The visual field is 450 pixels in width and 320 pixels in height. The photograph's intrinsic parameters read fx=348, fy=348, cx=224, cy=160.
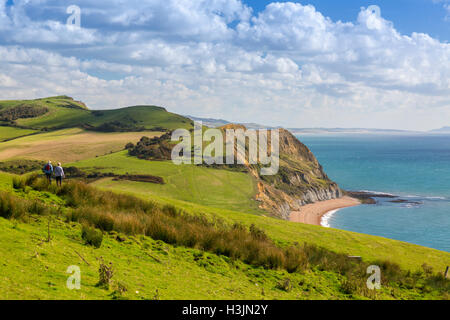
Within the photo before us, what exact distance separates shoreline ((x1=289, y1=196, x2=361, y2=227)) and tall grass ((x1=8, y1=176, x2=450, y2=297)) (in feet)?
187

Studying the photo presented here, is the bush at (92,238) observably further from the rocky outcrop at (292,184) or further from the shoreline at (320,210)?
the shoreline at (320,210)

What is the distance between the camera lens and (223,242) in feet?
49.6

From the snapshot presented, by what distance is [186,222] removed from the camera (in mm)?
17766

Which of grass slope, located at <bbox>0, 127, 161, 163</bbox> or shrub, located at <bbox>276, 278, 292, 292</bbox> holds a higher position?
grass slope, located at <bbox>0, 127, 161, 163</bbox>

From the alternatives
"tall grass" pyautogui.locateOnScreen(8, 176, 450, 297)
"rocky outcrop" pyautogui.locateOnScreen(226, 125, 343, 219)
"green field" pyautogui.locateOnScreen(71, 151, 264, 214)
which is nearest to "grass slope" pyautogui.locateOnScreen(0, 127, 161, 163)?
"green field" pyautogui.locateOnScreen(71, 151, 264, 214)

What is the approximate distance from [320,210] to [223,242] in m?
81.4

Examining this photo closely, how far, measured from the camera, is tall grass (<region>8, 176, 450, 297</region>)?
47.3ft

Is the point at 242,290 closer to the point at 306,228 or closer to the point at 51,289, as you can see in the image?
the point at 51,289

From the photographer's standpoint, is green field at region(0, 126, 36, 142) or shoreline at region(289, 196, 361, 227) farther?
green field at region(0, 126, 36, 142)

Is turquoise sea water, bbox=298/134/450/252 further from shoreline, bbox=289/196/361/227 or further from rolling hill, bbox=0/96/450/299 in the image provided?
rolling hill, bbox=0/96/450/299

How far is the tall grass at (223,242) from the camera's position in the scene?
14414 mm

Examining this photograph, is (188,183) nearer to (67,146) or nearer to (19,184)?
(19,184)

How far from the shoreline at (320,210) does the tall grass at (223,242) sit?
56997 mm

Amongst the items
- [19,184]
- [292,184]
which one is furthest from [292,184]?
[19,184]
